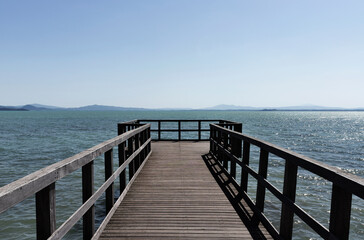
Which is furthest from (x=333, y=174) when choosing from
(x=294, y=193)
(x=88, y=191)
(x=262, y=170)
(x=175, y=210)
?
(x=175, y=210)

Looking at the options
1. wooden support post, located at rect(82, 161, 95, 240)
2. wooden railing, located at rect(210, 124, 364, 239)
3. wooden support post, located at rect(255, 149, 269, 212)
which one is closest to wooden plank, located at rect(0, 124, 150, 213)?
wooden support post, located at rect(82, 161, 95, 240)

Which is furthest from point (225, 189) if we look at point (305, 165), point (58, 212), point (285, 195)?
point (58, 212)

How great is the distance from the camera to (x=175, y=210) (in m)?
4.51

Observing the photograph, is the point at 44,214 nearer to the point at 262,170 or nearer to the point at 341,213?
the point at 341,213

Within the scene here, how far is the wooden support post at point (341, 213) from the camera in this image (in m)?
2.26

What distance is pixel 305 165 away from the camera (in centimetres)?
288

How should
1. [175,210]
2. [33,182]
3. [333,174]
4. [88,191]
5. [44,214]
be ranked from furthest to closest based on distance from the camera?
[175,210], [88,191], [333,174], [44,214], [33,182]

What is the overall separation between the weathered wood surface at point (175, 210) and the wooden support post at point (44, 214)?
1478 mm

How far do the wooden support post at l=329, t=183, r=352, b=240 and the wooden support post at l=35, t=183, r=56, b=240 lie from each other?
7.73 ft

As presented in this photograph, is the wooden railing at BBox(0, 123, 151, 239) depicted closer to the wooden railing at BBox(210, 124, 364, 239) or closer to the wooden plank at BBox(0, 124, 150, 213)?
the wooden plank at BBox(0, 124, 150, 213)

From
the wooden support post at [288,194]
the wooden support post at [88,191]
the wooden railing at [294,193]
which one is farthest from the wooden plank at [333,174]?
the wooden support post at [88,191]

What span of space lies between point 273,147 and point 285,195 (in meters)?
0.69

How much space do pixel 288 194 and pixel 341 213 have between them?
0.96 m

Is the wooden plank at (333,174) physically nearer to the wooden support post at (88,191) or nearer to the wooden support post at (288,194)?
the wooden support post at (288,194)
